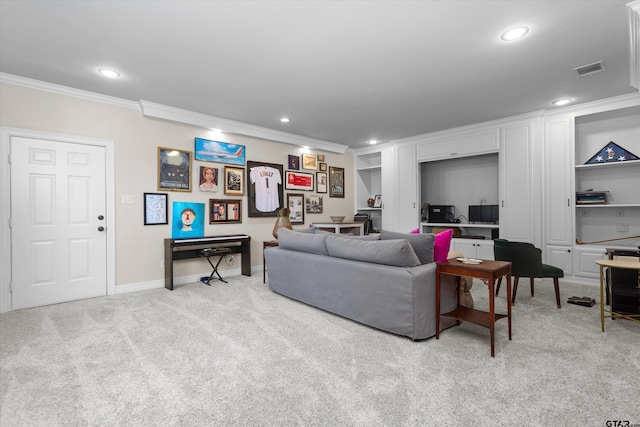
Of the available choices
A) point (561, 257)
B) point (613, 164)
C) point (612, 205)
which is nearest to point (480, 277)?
point (561, 257)

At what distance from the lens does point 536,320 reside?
A: 3.09 metres

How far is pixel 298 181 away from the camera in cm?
643

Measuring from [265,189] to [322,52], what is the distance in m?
3.20

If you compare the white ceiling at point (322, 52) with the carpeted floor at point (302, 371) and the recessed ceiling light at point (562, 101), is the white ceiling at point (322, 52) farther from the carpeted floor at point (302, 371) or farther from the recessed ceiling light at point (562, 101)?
the carpeted floor at point (302, 371)

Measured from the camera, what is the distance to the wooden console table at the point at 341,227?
6.42 m

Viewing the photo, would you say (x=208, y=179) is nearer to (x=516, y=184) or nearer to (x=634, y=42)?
(x=516, y=184)

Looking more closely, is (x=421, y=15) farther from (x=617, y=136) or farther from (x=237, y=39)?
(x=617, y=136)

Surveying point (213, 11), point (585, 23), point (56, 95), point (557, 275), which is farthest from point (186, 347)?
point (585, 23)

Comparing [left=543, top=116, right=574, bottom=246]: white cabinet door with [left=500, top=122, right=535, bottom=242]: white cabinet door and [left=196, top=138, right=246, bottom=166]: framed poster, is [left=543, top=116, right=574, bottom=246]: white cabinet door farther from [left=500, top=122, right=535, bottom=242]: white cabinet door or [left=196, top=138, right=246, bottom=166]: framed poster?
[left=196, top=138, right=246, bottom=166]: framed poster

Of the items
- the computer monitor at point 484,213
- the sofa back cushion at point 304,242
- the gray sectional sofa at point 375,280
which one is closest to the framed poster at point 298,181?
the sofa back cushion at point 304,242

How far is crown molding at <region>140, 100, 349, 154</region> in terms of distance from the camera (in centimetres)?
444

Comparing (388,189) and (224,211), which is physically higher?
(388,189)

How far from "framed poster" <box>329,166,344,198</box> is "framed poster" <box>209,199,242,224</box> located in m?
2.36

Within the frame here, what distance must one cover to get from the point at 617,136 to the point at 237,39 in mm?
5522
